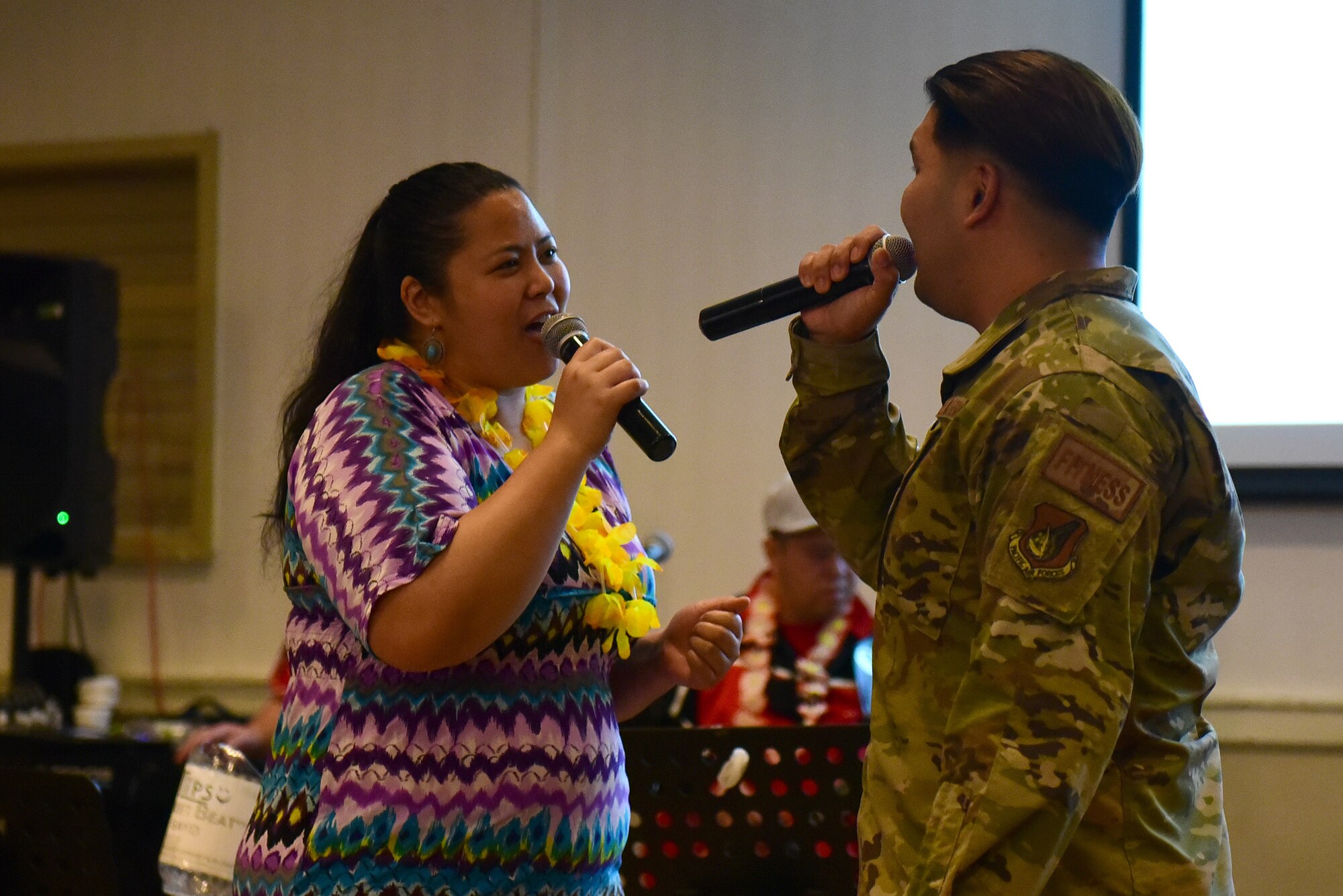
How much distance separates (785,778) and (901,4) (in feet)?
8.34

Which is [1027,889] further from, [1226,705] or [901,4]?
[901,4]

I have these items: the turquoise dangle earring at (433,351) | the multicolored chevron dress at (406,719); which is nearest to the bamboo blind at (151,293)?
the turquoise dangle earring at (433,351)

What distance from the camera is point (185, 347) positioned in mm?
4117

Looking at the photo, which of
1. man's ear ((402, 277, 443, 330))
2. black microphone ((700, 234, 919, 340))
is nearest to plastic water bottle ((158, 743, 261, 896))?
man's ear ((402, 277, 443, 330))

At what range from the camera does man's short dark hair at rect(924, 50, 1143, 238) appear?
1.13 metres

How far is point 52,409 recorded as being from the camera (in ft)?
12.0

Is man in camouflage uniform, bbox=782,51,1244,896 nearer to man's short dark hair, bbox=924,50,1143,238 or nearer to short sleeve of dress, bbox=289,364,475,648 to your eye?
man's short dark hair, bbox=924,50,1143,238

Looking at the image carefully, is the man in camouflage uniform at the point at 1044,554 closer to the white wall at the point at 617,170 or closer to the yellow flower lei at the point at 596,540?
Answer: the yellow flower lei at the point at 596,540

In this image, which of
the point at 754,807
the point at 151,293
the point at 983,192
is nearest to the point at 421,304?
the point at 983,192

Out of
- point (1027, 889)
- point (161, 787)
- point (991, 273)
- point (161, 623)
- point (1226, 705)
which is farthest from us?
point (161, 623)

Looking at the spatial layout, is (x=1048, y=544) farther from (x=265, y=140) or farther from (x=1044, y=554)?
(x=265, y=140)

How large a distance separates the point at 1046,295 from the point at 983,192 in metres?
0.11

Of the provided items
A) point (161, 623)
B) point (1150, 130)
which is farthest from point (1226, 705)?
point (161, 623)

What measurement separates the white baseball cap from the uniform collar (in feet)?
6.18
